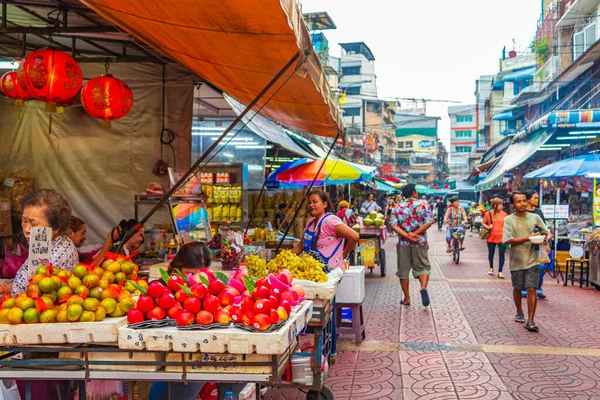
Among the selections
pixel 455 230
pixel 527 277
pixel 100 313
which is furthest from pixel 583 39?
pixel 100 313

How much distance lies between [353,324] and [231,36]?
4.56 meters

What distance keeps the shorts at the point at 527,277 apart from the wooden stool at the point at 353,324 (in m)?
2.34

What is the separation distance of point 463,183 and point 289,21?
62762 mm

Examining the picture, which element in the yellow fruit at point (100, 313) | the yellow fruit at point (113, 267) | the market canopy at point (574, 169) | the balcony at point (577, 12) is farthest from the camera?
the balcony at point (577, 12)

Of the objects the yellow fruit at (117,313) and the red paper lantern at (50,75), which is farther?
the red paper lantern at (50,75)

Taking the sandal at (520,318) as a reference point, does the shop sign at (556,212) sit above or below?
above

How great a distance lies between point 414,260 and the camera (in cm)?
1012

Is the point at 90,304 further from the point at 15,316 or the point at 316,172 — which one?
the point at 316,172

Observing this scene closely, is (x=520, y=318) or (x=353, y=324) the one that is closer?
(x=353, y=324)

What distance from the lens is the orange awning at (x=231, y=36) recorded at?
365 centimetres

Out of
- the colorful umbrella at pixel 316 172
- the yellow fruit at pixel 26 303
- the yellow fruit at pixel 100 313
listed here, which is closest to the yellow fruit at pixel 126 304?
the yellow fruit at pixel 100 313

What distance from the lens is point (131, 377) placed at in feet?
11.8

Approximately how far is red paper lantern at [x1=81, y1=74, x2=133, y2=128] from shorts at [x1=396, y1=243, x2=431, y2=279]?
515 centimetres

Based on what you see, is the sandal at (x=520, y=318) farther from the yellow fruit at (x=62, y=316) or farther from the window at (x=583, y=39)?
the window at (x=583, y=39)
